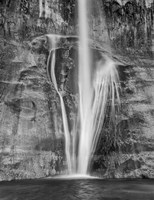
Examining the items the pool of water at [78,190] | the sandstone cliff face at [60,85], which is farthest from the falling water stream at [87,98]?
the pool of water at [78,190]

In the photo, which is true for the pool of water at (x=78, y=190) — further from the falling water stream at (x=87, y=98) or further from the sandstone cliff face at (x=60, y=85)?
the falling water stream at (x=87, y=98)

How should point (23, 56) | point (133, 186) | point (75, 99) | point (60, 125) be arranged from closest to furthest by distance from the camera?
point (133, 186)
point (60, 125)
point (75, 99)
point (23, 56)

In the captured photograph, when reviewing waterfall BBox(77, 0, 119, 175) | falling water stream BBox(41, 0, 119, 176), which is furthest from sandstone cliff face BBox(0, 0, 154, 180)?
waterfall BBox(77, 0, 119, 175)

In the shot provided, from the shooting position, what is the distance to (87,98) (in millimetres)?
19766

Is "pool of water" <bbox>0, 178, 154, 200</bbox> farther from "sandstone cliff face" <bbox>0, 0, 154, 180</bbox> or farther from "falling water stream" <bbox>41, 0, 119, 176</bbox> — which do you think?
"falling water stream" <bbox>41, 0, 119, 176</bbox>

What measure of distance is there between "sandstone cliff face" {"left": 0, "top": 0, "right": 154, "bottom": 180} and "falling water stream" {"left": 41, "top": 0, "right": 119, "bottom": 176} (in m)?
0.39

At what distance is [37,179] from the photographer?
592 inches

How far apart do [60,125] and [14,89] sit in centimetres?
355

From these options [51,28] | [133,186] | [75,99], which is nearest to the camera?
[133,186]

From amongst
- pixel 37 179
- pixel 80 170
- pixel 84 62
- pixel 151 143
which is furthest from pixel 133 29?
pixel 37 179

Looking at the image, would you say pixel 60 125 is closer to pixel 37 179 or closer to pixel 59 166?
pixel 59 166

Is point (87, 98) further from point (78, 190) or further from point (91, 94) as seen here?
point (78, 190)

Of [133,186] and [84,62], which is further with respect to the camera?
[84,62]

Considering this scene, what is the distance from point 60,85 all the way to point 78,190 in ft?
30.5
